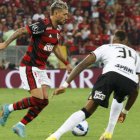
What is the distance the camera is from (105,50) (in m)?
8.40

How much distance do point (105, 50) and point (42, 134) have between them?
2013mm

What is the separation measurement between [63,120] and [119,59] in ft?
11.6

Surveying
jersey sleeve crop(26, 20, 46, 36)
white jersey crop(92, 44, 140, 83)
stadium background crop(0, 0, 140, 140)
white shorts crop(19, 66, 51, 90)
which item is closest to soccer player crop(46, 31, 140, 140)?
white jersey crop(92, 44, 140, 83)

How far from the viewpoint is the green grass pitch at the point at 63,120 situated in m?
9.62

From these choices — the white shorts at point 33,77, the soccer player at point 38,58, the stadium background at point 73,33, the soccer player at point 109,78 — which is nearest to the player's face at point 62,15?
the soccer player at point 38,58

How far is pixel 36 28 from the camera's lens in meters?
9.62

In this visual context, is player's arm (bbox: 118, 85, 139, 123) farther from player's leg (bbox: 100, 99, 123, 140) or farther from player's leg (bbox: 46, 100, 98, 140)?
player's leg (bbox: 46, 100, 98, 140)

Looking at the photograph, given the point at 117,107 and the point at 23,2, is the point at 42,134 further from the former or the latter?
the point at 23,2

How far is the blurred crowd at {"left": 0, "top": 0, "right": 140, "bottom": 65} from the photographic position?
2167cm

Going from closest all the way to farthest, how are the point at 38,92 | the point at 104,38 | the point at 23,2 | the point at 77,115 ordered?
1. the point at 77,115
2. the point at 38,92
3. the point at 104,38
4. the point at 23,2

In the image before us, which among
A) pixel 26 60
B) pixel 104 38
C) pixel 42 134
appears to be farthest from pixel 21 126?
pixel 104 38

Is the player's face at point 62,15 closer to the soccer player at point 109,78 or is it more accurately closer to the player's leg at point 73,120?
the soccer player at point 109,78

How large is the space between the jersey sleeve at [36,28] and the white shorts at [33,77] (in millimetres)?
590

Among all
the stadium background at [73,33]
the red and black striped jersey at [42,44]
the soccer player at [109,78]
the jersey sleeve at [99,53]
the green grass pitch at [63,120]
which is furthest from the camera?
the stadium background at [73,33]
